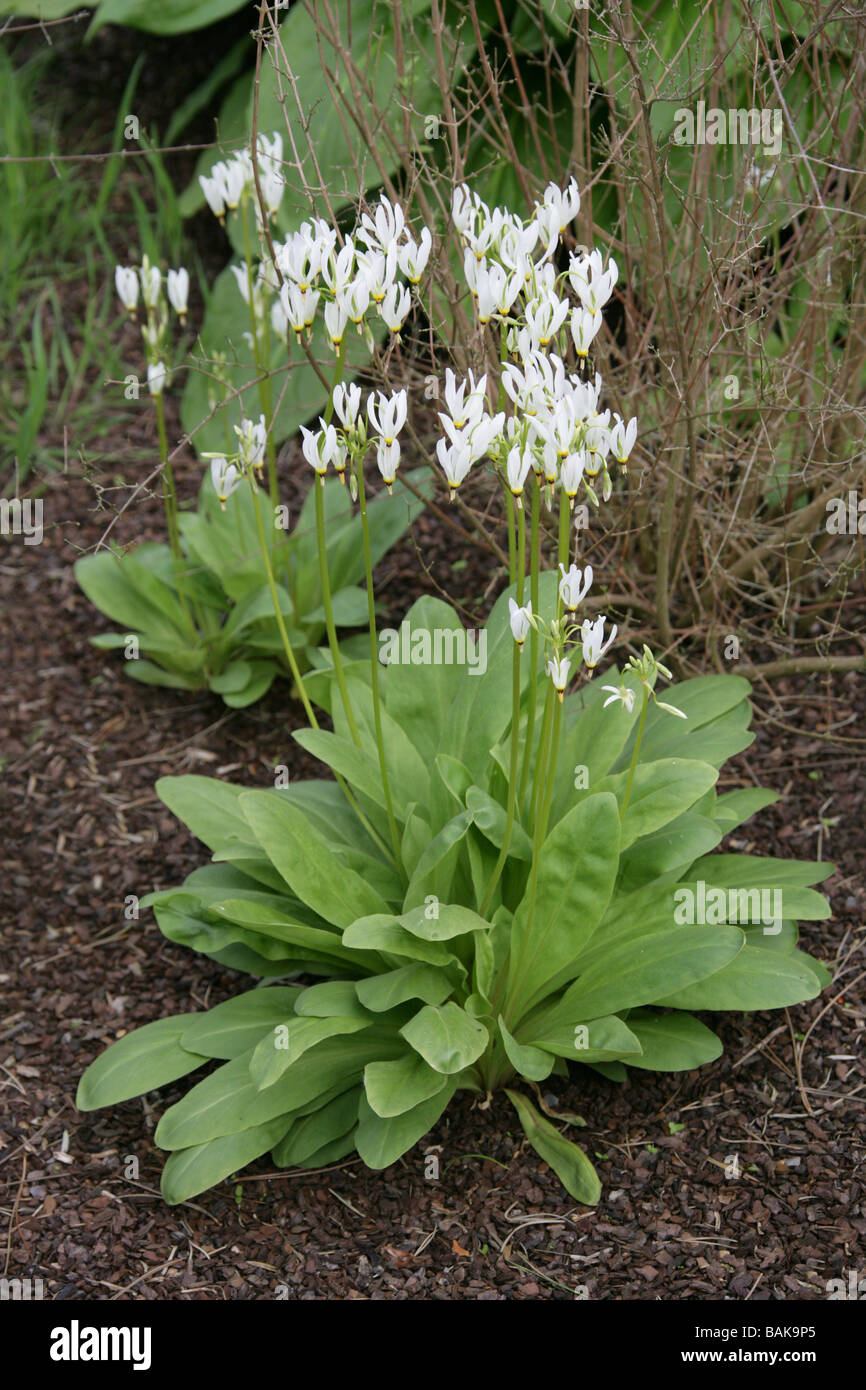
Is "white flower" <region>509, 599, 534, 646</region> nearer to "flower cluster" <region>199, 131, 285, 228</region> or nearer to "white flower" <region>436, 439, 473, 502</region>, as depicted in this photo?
"white flower" <region>436, 439, 473, 502</region>

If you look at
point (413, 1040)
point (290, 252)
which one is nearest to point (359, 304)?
point (290, 252)

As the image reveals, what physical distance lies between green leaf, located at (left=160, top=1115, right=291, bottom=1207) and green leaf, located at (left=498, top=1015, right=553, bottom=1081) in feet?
1.67

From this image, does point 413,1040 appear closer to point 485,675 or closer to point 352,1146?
point 352,1146

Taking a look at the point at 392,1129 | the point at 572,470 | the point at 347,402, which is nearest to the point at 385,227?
the point at 347,402

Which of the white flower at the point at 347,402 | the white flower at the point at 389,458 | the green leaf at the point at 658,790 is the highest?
the white flower at the point at 347,402

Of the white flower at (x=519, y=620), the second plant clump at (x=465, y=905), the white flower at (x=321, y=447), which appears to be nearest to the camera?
the white flower at (x=519, y=620)

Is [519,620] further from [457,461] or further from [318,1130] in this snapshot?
[318,1130]

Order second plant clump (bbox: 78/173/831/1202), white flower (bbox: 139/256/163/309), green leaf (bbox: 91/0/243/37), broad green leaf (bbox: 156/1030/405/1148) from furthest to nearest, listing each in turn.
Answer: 1. green leaf (bbox: 91/0/243/37)
2. white flower (bbox: 139/256/163/309)
3. broad green leaf (bbox: 156/1030/405/1148)
4. second plant clump (bbox: 78/173/831/1202)

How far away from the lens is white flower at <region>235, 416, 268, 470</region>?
2.58 m

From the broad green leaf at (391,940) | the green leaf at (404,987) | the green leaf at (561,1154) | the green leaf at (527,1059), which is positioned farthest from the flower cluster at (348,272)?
the green leaf at (561,1154)

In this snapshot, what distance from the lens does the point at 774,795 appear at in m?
3.17

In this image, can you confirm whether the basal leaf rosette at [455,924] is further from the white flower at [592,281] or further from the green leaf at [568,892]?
the white flower at [592,281]

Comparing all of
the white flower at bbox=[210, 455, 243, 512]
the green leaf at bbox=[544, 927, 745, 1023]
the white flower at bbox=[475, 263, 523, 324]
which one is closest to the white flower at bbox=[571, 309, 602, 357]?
the white flower at bbox=[475, 263, 523, 324]

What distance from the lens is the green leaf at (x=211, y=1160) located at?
2629 millimetres
